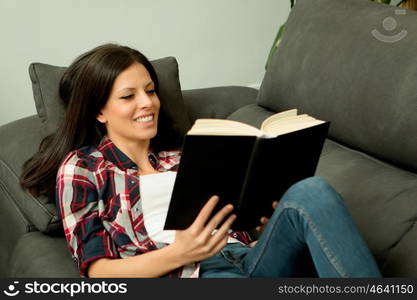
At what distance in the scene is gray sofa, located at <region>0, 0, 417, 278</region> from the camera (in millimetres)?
1306

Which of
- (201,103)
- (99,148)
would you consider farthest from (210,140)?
(201,103)

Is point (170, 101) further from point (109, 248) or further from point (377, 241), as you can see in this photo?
point (377, 241)

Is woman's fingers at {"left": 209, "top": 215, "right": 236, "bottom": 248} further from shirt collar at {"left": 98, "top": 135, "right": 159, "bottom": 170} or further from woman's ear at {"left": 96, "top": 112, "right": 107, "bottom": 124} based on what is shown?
woman's ear at {"left": 96, "top": 112, "right": 107, "bottom": 124}

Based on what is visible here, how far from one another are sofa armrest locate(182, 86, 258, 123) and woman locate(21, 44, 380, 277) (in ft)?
0.77

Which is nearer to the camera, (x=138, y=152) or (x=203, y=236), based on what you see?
(x=203, y=236)

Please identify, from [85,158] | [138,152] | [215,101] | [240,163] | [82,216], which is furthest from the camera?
[215,101]

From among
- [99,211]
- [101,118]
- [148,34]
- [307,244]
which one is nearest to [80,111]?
[101,118]

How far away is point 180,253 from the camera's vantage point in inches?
46.6

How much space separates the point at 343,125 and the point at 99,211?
68 centimetres

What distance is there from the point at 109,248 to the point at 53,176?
1.01ft

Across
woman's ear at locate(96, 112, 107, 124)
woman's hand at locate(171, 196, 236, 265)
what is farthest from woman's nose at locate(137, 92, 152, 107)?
woman's hand at locate(171, 196, 236, 265)

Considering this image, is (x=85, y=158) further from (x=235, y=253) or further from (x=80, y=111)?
(x=235, y=253)

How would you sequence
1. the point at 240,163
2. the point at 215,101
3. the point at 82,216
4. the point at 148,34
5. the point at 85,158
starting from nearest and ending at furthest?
1. the point at 240,163
2. the point at 82,216
3. the point at 85,158
4. the point at 215,101
5. the point at 148,34

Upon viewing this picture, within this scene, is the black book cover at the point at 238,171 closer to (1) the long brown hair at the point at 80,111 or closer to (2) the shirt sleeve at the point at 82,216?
(2) the shirt sleeve at the point at 82,216
